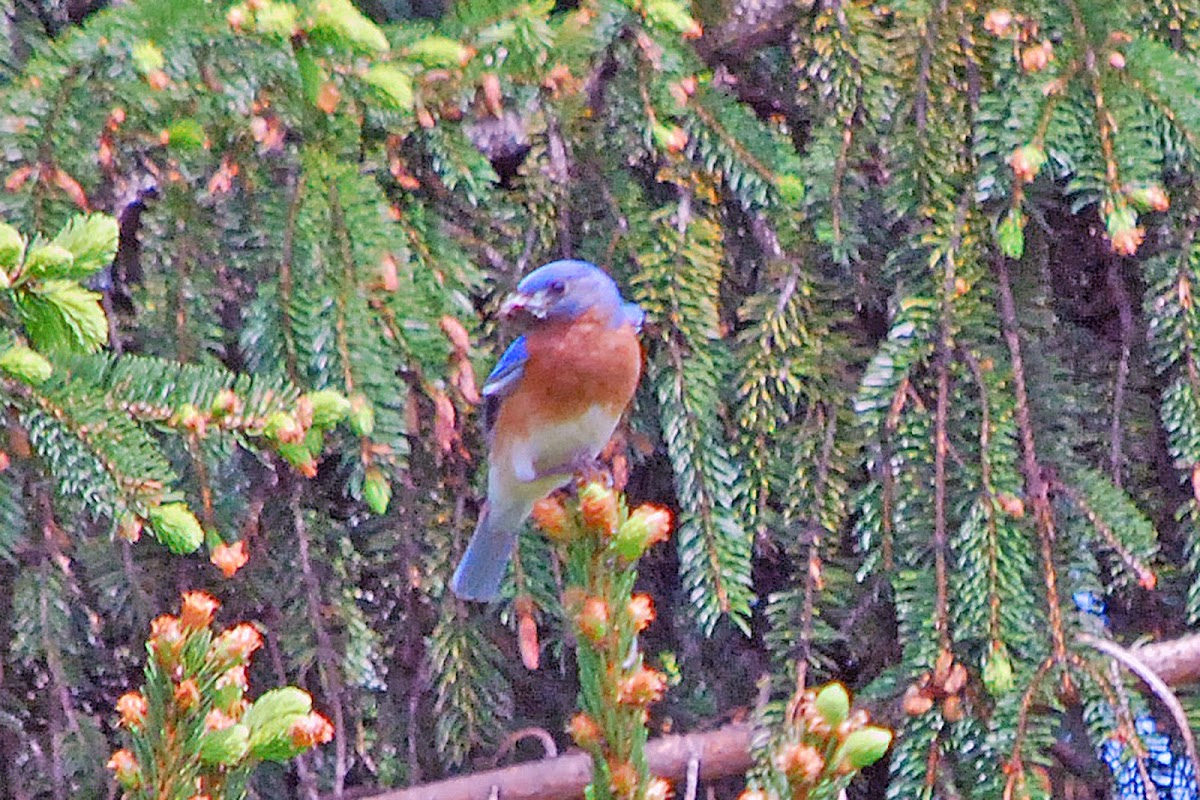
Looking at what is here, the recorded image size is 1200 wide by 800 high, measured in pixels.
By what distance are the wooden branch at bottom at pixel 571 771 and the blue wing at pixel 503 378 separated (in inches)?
17.6

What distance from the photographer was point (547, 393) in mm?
2062

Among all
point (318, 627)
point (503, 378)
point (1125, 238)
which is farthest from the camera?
point (503, 378)

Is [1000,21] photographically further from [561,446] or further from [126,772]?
[126,772]

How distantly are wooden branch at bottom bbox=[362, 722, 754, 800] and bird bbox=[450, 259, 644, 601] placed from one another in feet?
0.78

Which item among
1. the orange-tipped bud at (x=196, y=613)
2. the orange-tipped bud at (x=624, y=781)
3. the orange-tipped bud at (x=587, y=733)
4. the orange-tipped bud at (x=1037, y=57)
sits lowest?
the orange-tipped bud at (x=624, y=781)

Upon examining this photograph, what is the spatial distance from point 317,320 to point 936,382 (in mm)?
765

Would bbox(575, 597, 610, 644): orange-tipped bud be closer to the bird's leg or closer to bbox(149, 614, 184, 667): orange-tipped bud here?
bbox(149, 614, 184, 667): orange-tipped bud

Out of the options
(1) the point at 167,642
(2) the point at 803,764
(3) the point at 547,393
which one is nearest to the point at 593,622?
(2) the point at 803,764

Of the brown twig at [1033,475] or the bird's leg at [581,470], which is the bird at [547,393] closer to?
the bird's leg at [581,470]

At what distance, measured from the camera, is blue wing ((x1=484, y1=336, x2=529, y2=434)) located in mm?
1796

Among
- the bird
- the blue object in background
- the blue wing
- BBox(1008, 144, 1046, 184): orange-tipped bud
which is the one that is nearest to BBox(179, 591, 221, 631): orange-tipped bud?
the bird

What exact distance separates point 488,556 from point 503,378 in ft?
0.99

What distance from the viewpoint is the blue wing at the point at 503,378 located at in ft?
5.89

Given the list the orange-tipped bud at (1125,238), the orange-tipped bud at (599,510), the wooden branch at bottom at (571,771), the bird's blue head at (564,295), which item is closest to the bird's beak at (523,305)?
the bird's blue head at (564,295)
